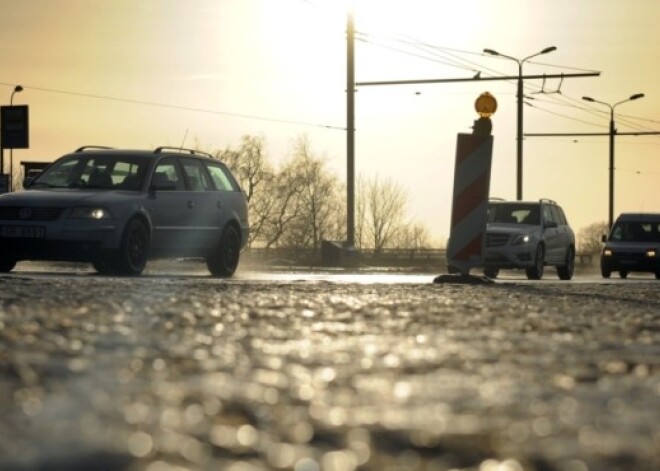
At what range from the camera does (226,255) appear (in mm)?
18906

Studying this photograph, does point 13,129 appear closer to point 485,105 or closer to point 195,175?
point 195,175

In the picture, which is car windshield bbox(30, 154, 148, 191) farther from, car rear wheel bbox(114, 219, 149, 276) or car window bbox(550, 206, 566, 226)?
car window bbox(550, 206, 566, 226)

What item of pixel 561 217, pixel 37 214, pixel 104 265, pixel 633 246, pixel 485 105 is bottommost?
pixel 104 265

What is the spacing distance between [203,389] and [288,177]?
103 metres

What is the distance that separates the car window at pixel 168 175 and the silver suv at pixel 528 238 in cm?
1306

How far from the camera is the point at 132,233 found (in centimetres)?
1675

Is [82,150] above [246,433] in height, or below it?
above

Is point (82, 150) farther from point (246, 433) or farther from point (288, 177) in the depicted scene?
point (288, 177)

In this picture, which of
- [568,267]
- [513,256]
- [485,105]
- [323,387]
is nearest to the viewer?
[323,387]

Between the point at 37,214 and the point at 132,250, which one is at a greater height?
the point at 37,214

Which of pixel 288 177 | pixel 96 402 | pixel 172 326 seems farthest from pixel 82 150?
pixel 288 177

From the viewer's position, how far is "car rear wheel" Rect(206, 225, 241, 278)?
738 inches

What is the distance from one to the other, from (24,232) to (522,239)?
15.9m

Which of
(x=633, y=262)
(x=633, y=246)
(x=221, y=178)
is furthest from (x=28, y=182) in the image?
(x=633, y=246)
